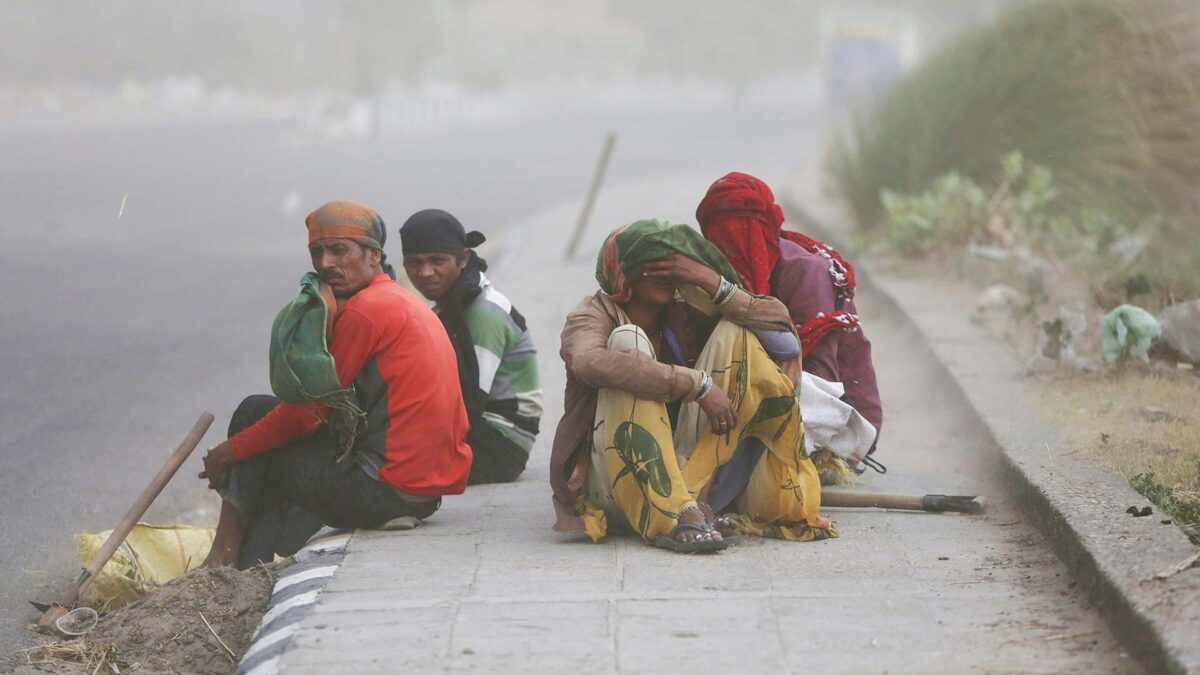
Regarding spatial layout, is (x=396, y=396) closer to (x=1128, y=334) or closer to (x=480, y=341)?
(x=480, y=341)

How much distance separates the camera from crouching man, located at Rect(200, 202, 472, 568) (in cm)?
445

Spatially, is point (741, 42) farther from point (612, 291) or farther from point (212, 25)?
point (612, 291)

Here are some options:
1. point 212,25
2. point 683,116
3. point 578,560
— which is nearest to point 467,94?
point 212,25

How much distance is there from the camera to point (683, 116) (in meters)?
58.3

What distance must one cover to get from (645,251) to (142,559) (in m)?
1.91

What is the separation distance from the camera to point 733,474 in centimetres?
450

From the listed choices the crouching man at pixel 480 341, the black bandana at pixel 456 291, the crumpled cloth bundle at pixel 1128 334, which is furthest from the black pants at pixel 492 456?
the crumpled cloth bundle at pixel 1128 334

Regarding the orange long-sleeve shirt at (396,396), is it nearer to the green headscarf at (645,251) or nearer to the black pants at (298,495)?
the black pants at (298,495)

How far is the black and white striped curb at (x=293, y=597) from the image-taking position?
352 cm

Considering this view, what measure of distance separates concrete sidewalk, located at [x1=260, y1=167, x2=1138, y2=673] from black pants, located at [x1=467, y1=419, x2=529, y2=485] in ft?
0.65

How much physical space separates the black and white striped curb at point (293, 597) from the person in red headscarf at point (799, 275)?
4.81 feet

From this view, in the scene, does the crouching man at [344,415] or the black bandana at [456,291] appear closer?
the crouching man at [344,415]

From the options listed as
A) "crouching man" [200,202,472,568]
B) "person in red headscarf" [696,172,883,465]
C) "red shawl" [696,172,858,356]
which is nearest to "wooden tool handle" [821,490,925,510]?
"person in red headscarf" [696,172,883,465]

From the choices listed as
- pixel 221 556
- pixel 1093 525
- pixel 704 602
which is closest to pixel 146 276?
pixel 221 556
